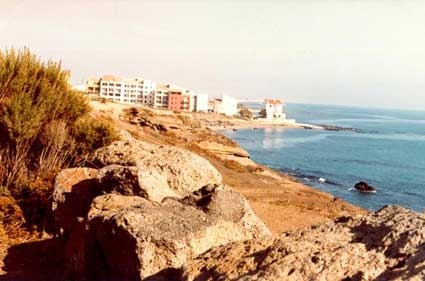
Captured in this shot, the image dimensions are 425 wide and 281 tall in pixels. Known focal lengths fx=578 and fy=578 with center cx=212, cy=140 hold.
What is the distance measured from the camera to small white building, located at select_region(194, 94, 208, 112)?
14512 centimetres

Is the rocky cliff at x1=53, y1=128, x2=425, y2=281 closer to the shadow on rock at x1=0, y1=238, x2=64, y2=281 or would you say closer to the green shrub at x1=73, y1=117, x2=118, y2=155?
the shadow on rock at x1=0, y1=238, x2=64, y2=281

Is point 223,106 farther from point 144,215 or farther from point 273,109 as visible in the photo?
point 144,215

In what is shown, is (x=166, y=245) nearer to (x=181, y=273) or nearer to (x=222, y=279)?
(x=181, y=273)

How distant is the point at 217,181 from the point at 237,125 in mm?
132344

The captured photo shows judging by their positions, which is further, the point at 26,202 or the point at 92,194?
the point at 26,202

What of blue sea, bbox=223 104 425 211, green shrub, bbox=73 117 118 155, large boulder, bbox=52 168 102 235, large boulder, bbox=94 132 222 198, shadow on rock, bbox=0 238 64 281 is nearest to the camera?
shadow on rock, bbox=0 238 64 281

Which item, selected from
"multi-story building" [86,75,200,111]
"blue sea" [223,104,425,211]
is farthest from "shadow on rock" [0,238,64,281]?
"multi-story building" [86,75,200,111]

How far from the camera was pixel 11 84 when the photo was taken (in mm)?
12125

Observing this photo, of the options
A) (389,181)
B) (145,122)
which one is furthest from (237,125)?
(145,122)

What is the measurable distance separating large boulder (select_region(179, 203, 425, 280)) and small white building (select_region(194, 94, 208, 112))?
13966 cm

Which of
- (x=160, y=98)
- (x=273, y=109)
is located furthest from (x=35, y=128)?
(x=273, y=109)

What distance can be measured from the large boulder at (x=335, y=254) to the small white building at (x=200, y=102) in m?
140

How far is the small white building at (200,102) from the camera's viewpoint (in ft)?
476

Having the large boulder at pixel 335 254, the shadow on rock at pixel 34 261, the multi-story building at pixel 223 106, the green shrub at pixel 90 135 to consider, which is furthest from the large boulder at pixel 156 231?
the multi-story building at pixel 223 106
